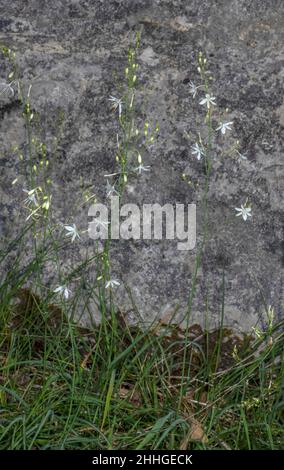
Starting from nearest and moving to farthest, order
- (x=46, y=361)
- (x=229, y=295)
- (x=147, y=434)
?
(x=147, y=434), (x=46, y=361), (x=229, y=295)

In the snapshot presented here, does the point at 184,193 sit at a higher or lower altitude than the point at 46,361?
higher

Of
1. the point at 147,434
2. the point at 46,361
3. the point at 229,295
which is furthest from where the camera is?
the point at 229,295

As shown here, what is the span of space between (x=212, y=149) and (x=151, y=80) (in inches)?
16.2

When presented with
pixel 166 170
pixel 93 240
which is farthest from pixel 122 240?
pixel 166 170

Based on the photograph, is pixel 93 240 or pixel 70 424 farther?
pixel 93 240

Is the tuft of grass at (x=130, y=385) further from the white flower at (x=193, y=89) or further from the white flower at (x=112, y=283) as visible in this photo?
the white flower at (x=193, y=89)

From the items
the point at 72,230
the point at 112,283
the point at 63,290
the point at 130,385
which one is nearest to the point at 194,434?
A: the point at 130,385

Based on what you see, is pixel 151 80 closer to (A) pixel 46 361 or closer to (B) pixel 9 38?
(B) pixel 9 38

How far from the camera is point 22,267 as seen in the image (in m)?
3.51
